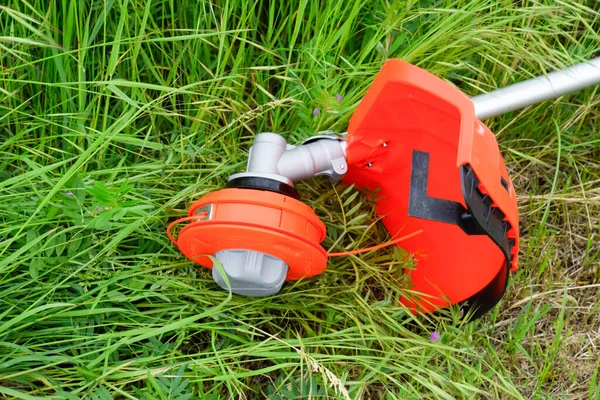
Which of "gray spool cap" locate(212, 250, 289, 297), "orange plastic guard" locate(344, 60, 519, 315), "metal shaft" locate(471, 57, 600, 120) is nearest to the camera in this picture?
"orange plastic guard" locate(344, 60, 519, 315)

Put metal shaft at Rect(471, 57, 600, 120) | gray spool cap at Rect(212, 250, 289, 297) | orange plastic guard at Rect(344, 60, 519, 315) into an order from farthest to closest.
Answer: metal shaft at Rect(471, 57, 600, 120), gray spool cap at Rect(212, 250, 289, 297), orange plastic guard at Rect(344, 60, 519, 315)

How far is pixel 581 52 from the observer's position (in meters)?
1.88

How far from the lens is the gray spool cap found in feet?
4.72

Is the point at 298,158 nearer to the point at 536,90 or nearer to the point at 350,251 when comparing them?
the point at 350,251

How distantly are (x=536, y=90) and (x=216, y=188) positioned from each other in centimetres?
91

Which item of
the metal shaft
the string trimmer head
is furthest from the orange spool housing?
the metal shaft

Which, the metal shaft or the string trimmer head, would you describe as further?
the metal shaft

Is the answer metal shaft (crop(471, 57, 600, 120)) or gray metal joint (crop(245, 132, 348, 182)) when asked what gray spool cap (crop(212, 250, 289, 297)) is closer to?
gray metal joint (crop(245, 132, 348, 182))

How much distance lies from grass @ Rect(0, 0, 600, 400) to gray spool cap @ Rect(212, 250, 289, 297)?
74 mm

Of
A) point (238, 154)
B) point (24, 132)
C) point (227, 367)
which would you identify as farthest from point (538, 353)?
point (24, 132)

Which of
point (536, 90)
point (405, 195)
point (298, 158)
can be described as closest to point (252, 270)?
point (298, 158)

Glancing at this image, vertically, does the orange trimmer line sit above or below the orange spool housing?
below

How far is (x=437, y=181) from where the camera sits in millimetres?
1643

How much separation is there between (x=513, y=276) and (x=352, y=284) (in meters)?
0.49
